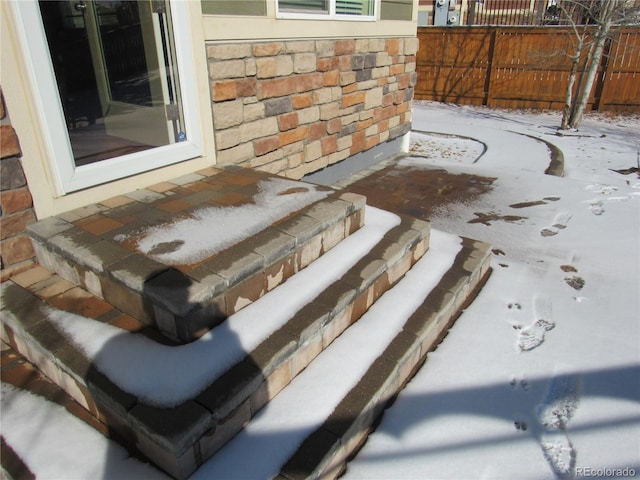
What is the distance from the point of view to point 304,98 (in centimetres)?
396

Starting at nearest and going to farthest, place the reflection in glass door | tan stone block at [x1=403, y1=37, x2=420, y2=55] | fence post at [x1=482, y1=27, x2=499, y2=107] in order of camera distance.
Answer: the reflection in glass door < tan stone block at [x1=403, y1=37, x2=420, y2=55] < fence post at [x1=482, y1=27, x2=499, y2=107]

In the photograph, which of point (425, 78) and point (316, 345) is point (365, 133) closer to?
point (316, 345)

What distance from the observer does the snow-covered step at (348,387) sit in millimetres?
1530

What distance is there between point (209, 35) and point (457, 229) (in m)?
2.44

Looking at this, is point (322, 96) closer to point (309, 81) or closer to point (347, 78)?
point (309, 81)

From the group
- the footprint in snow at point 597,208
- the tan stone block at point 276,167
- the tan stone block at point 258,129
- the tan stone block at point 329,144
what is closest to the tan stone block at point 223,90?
the tan stone block at point 258,129

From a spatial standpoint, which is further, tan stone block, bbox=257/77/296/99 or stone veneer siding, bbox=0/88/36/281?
tan stone block, bbox=257/77/296/99

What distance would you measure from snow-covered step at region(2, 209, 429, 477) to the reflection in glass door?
1.40m

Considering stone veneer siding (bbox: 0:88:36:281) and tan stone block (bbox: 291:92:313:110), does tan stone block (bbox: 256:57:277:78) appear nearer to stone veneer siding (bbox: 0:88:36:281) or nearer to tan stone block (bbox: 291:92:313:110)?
tan stone block (bbox: 291:92:313:110)

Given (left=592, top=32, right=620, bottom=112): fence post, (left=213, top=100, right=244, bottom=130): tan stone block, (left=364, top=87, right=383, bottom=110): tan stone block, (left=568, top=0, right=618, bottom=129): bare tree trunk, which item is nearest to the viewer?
(left=213, top=100, right=244, bottom=130): tan stone block

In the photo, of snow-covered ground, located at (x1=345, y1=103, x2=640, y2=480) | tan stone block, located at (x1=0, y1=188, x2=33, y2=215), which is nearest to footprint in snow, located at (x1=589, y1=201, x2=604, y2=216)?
snow-covered ground, located at (x1=345, y1=103, x2=640, y2=480)

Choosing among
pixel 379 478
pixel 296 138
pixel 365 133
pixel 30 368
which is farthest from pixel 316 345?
pixel 365 133

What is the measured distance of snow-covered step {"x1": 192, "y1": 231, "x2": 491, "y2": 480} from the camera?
60.2 inches

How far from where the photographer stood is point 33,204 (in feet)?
7.46
